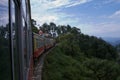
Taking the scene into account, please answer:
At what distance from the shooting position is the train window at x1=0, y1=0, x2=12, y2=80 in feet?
6.73

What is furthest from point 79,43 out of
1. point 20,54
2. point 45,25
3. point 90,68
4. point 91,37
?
point 20,54

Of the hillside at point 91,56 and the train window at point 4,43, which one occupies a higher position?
the train window at point 4,43

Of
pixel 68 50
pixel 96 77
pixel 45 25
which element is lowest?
pixel 96 77

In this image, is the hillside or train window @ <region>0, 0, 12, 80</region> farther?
the hillside

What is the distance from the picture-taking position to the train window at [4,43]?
2051 millimetres

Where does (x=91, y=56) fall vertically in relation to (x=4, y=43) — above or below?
below

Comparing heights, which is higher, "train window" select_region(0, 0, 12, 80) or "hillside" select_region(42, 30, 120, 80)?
"train window" select_region(0, 0, 12, 80)

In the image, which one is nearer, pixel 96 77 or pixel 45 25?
pixel 96 77

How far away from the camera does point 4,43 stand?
7.02ft

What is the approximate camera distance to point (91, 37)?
242 ft

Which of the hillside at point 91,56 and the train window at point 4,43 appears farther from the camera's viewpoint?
the hillside at point 91,56

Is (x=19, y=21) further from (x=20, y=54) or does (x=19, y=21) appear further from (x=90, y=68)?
(x=90, y=68)

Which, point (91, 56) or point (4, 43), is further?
point (91, 56)

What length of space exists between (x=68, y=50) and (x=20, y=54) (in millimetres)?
59808
